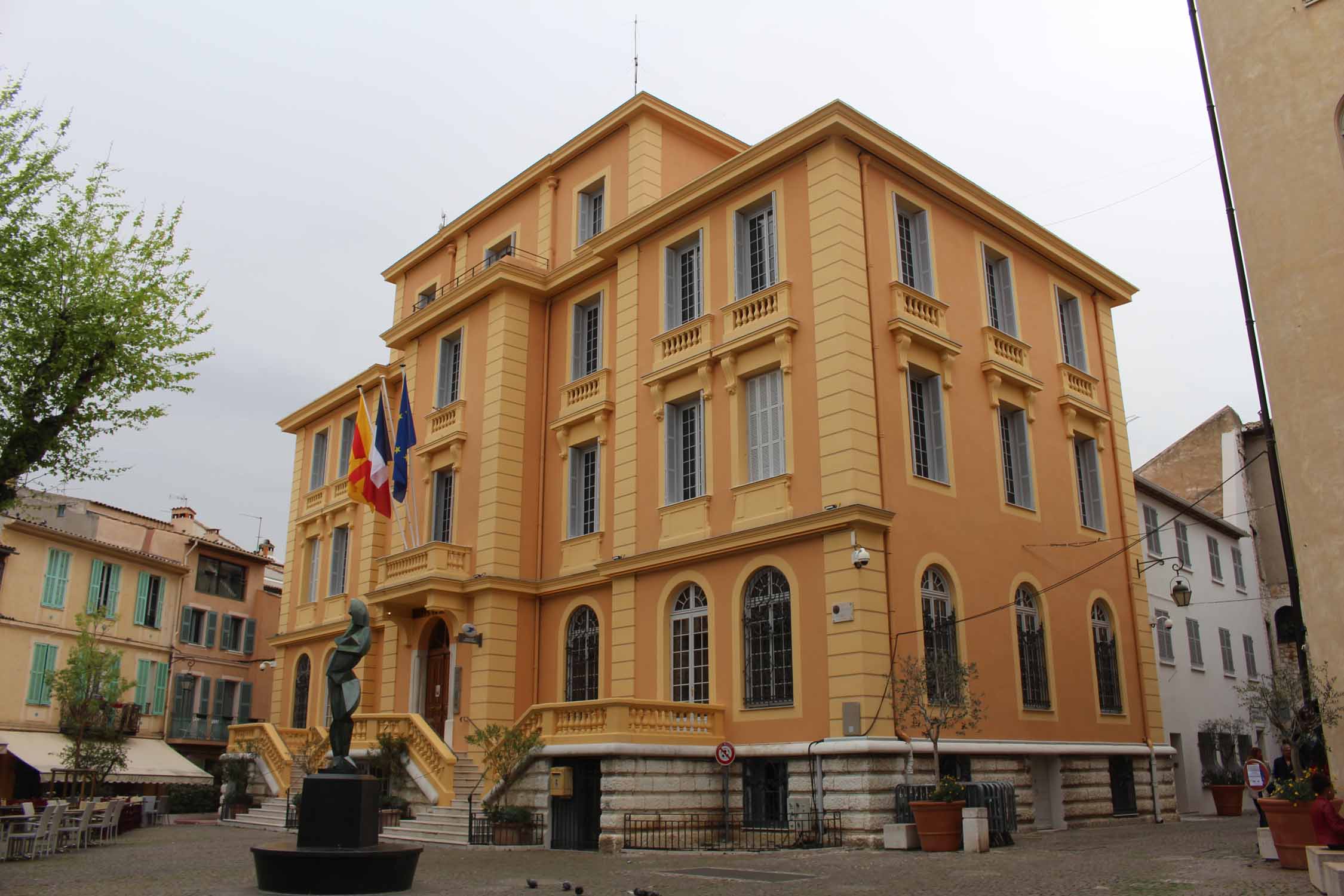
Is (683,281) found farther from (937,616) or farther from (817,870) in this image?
(817,870)

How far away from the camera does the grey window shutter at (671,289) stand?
24.0 metres

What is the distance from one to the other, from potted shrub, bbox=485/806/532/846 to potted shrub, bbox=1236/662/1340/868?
12.1m

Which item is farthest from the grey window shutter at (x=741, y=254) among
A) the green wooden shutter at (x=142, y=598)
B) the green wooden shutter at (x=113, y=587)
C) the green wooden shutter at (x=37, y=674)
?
the green wooden shutter at (x=142, y=598)

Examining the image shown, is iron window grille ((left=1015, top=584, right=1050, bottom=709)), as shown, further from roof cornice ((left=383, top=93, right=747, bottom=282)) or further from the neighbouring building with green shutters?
the neighbouring building with green shutters

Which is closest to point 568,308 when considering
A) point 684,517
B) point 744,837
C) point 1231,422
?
point 684,517

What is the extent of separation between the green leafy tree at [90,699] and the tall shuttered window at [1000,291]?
997 inches

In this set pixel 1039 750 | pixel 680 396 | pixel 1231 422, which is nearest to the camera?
pixel 1039 750

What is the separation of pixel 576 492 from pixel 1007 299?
430 inches

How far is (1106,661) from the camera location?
24.5 metres

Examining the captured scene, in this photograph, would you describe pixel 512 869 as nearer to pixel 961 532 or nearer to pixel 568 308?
pixel 961 532

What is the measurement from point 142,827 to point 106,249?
1644 centimetres

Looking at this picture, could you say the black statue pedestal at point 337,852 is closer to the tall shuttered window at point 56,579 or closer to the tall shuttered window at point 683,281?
the tall shuttered window at point 683,281

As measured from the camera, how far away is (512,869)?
15.9 m

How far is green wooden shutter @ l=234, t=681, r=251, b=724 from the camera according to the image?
140ft
